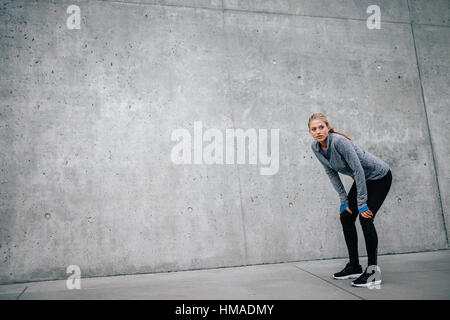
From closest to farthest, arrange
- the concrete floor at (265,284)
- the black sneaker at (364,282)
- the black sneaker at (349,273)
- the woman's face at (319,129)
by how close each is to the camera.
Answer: the concrete floor at (265,284), the black sneaker at (364,282), the woman's face at (319,129), the black sneaker at (349,273)

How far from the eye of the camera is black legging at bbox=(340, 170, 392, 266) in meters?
2.49

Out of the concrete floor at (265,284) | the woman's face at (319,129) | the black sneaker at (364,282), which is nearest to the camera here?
the concrete floor at (265,284)

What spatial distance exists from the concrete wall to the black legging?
108 centimetres

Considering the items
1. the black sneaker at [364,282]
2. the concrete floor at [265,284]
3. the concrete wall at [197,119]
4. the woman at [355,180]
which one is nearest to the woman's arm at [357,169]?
the woman at [355,180]

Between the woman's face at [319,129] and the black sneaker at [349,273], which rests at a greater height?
the woman's face at [319,129]

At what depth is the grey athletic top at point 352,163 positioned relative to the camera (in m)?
2.48

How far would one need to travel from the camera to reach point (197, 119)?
12.4 ft

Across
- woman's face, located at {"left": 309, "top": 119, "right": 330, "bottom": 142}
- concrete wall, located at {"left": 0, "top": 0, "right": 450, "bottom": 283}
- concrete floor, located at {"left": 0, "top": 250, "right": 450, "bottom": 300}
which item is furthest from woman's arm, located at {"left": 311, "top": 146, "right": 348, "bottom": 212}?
concrete wall, located at {"left": 0, "top": 0, "right": 450, "bottom": 283}

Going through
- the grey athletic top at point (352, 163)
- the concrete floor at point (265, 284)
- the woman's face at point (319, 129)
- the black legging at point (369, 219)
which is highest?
the woman's face at point (319, 129)

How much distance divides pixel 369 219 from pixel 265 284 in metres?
1.01

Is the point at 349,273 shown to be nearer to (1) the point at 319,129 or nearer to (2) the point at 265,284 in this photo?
(2) the point at 265,284

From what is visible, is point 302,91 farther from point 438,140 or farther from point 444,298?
point 444,298

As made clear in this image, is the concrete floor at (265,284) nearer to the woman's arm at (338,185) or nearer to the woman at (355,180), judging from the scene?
the woman at (355,180)

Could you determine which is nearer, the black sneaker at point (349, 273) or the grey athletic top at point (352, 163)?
the grey athletic top at point (352, 163)
